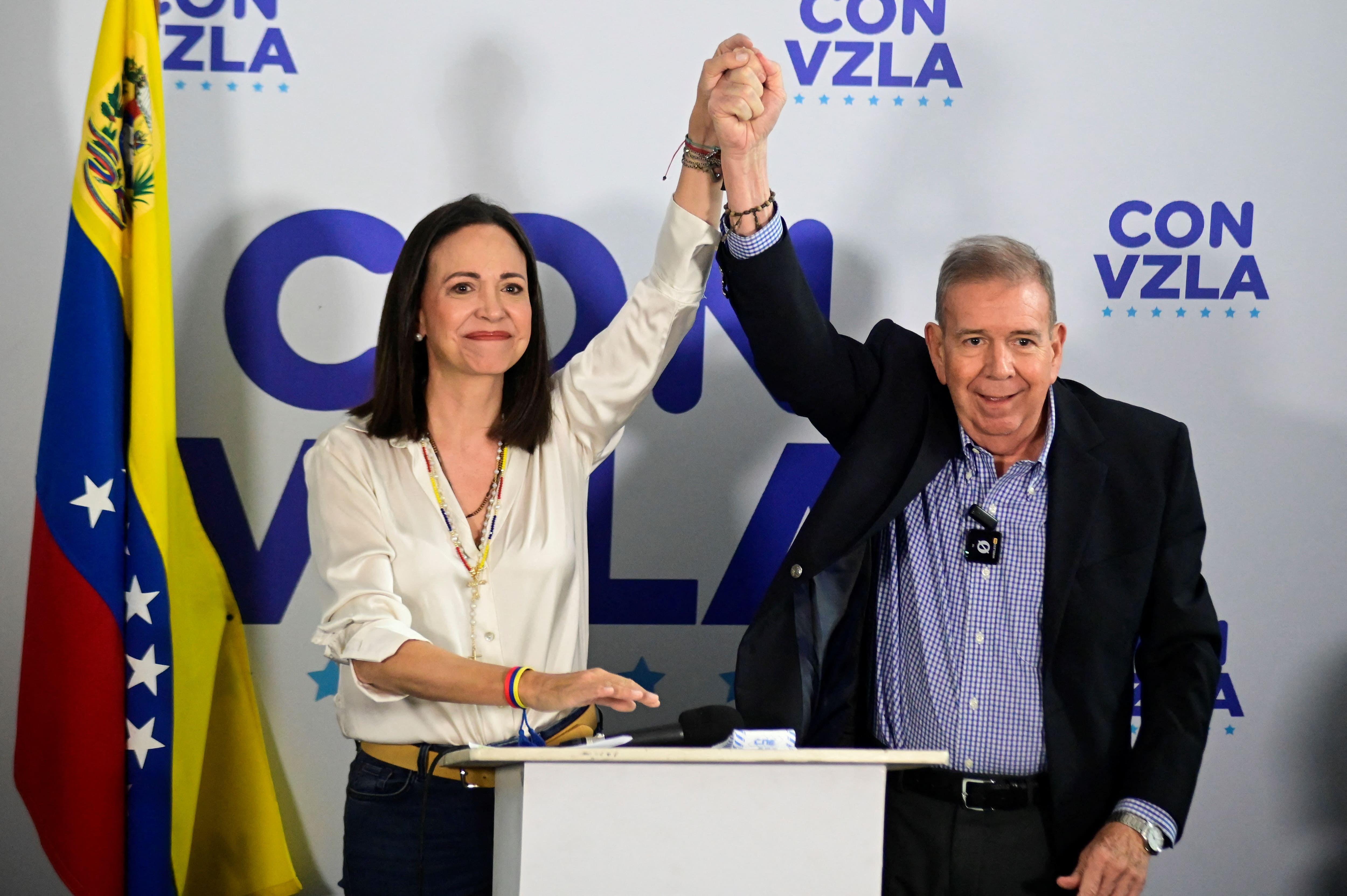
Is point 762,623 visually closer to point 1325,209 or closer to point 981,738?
point 981,738

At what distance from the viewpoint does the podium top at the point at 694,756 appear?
57.2 inches

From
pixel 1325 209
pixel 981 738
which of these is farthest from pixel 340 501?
pixel 1325 209

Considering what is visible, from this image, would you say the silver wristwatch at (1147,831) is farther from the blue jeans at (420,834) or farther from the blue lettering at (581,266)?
the blue lettering at (581,266)

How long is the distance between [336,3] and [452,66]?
0.32 meters

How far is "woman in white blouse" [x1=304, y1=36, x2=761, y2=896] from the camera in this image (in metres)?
1.99

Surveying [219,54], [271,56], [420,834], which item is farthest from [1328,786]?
[219,54]

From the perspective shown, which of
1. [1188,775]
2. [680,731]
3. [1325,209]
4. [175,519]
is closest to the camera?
[680,731]

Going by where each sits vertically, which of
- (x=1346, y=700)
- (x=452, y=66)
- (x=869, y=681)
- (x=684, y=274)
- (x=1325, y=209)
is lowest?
Result: (x=1346, y=700)

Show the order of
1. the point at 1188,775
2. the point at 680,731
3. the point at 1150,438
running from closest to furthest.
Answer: the point at 680,731
the point at 1188,775
the point at 1150,438

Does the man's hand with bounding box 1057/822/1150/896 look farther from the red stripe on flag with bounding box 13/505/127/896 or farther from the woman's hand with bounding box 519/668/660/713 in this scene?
the red stripe on flag with bounding box 13/505/127/896

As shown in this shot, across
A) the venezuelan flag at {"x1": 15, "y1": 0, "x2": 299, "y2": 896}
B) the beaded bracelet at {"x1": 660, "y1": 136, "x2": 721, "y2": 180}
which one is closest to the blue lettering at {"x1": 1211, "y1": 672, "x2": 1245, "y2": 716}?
the beaded bracelet at {"x1": 660, "y1": 136, "x2": 721, "y2": 180}

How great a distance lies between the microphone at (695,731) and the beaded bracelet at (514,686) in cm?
20

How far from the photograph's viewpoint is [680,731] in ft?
5.32

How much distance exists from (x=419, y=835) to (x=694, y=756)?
0.76 meters
